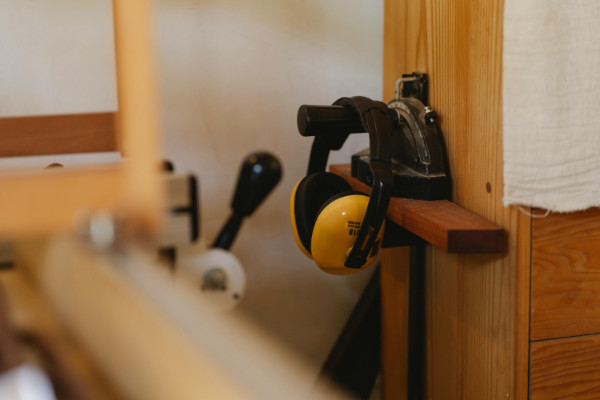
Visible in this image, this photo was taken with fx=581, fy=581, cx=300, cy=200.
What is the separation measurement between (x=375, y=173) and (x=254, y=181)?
19 centimetres

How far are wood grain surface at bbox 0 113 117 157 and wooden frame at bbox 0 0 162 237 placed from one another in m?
0.38

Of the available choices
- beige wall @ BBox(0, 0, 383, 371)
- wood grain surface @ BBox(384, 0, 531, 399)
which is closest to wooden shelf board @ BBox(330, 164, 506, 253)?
wood grain surface @ BBox(384, 0, 531, 399)

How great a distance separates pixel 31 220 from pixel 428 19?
29.9 inches

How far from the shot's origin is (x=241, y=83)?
4.29ft

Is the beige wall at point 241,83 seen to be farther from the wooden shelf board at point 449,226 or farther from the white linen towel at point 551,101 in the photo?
the white linen towel at point 551,101

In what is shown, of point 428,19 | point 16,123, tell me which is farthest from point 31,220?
point 428,19

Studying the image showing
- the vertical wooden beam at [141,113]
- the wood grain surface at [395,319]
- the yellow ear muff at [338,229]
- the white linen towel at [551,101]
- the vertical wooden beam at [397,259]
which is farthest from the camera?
the wood grain surface at [395,319]

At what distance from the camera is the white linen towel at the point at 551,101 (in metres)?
0.72

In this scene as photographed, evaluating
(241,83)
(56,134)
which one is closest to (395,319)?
(241,83)

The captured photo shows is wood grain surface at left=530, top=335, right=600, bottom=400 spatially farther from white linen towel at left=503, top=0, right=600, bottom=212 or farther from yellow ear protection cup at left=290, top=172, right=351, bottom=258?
yellow ear protection cup at left=290, top=172, right=351, bottom=258

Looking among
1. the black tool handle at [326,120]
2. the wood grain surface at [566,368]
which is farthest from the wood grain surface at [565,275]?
the black tool handle at [326,120]

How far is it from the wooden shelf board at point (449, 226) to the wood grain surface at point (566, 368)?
15 centimetres

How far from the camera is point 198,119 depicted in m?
1.29

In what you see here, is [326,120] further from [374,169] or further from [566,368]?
[566,368]
